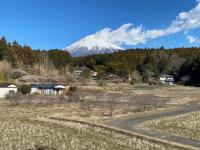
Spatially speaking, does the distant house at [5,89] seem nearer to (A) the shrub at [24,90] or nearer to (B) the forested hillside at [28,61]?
(A) the shrub at [24,90]

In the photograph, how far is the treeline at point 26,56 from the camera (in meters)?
104

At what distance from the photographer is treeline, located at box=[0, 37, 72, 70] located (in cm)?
10450

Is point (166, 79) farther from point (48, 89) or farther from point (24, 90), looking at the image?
point (24, 90)

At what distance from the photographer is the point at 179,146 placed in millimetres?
21000

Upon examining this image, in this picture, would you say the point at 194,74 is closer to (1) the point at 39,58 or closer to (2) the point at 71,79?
(2) the point at 71,79

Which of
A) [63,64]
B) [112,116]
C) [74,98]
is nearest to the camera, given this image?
[112,116]

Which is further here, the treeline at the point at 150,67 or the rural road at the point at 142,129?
the treeline at the point at 150,67

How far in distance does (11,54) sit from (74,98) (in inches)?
2096

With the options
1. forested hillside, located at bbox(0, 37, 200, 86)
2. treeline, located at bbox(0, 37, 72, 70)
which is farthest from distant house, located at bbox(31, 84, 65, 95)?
treeline, located at bbox(0, 37, 72, 70)

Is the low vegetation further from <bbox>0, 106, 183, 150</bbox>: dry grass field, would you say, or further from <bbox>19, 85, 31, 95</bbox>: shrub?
<bbox>19, 85, 31, 95</bbox>: shrub

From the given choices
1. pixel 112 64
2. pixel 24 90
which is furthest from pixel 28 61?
pixel 24 90

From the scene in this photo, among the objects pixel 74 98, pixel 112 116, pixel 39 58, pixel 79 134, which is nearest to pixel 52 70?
pixel 39 58

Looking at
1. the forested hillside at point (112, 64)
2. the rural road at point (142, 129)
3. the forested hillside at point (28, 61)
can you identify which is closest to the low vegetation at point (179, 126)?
the rural road at point (142, 129)

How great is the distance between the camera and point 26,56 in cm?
12138
